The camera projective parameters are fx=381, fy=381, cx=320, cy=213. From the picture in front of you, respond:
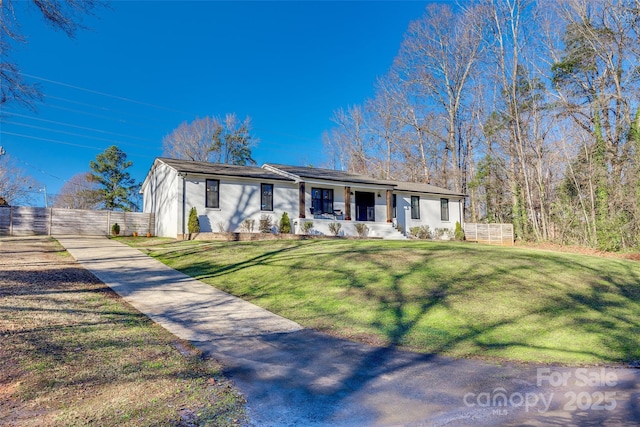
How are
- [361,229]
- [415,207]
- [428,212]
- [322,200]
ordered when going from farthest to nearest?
1. [428,212]
2. [415,207]
3. [322,200]
4. [361,229]

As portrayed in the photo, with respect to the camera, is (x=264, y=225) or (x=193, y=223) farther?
(x=264, y=225)

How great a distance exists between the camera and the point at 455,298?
702 centimetres

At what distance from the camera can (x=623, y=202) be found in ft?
63.4

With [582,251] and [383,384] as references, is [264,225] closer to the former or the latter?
[582,251]

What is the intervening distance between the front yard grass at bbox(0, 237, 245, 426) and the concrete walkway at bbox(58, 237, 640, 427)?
34 centimetres

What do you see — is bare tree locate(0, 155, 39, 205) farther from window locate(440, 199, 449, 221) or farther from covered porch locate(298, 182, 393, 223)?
window locate(440, 199, 449, 221)

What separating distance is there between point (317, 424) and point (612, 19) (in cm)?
2607

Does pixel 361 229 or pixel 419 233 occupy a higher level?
pixel 361 229

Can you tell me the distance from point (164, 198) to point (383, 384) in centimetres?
2012

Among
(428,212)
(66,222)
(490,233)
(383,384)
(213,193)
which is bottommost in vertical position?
(383,384)

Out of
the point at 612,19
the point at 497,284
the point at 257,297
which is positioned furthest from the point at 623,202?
the point at 257,297

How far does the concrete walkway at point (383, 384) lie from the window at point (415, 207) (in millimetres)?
20173

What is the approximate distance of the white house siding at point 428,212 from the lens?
80.8 ft

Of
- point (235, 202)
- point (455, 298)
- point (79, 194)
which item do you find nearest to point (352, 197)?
point (235, 202)
